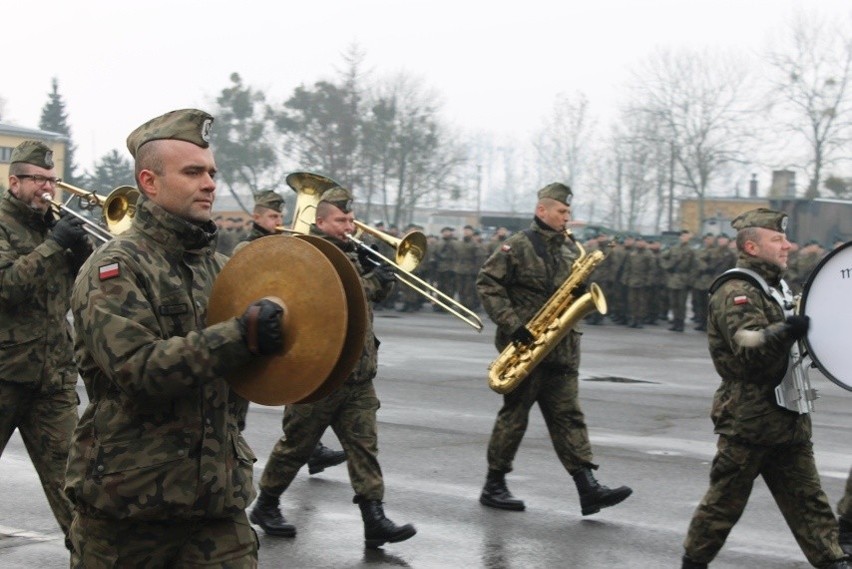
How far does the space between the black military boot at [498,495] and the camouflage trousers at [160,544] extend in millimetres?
4336

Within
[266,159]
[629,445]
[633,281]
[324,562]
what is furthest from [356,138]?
[324,562]

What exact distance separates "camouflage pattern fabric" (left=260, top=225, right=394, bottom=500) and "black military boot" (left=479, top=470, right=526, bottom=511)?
1.11 m

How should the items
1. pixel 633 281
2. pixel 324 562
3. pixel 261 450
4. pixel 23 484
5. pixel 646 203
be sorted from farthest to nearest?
1. pixel 646 203
2. pixel 633 281
3. pixel 261 450
4. pixel 23 484
5. pixel 324 562

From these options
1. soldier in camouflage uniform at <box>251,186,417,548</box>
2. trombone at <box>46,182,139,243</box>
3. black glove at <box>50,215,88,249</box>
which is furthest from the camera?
trombone at <box>46,182,139,243</box>

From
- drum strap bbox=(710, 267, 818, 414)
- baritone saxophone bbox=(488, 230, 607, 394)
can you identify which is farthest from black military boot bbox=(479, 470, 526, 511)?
drum strap bbox=(710, 267, 818, 414)

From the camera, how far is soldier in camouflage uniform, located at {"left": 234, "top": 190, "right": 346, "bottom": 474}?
9148 millimetres

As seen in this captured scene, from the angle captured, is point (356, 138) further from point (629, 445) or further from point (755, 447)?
point (755, 447)

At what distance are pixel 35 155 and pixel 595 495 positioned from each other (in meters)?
3.79

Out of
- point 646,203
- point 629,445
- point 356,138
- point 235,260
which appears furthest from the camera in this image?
point 646,203

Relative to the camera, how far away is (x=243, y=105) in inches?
2101

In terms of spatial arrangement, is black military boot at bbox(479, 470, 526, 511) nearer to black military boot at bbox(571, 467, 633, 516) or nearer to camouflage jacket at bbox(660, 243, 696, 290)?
black military boot at bbox(571, 467, 633, 516)

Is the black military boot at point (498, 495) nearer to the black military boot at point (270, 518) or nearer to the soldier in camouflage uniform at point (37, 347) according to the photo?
the black military boot at point (270, 518)

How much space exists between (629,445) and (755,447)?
4.69 meters

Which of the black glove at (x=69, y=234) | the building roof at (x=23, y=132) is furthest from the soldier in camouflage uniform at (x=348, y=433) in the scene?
the building roof at (x=23, y=132)
